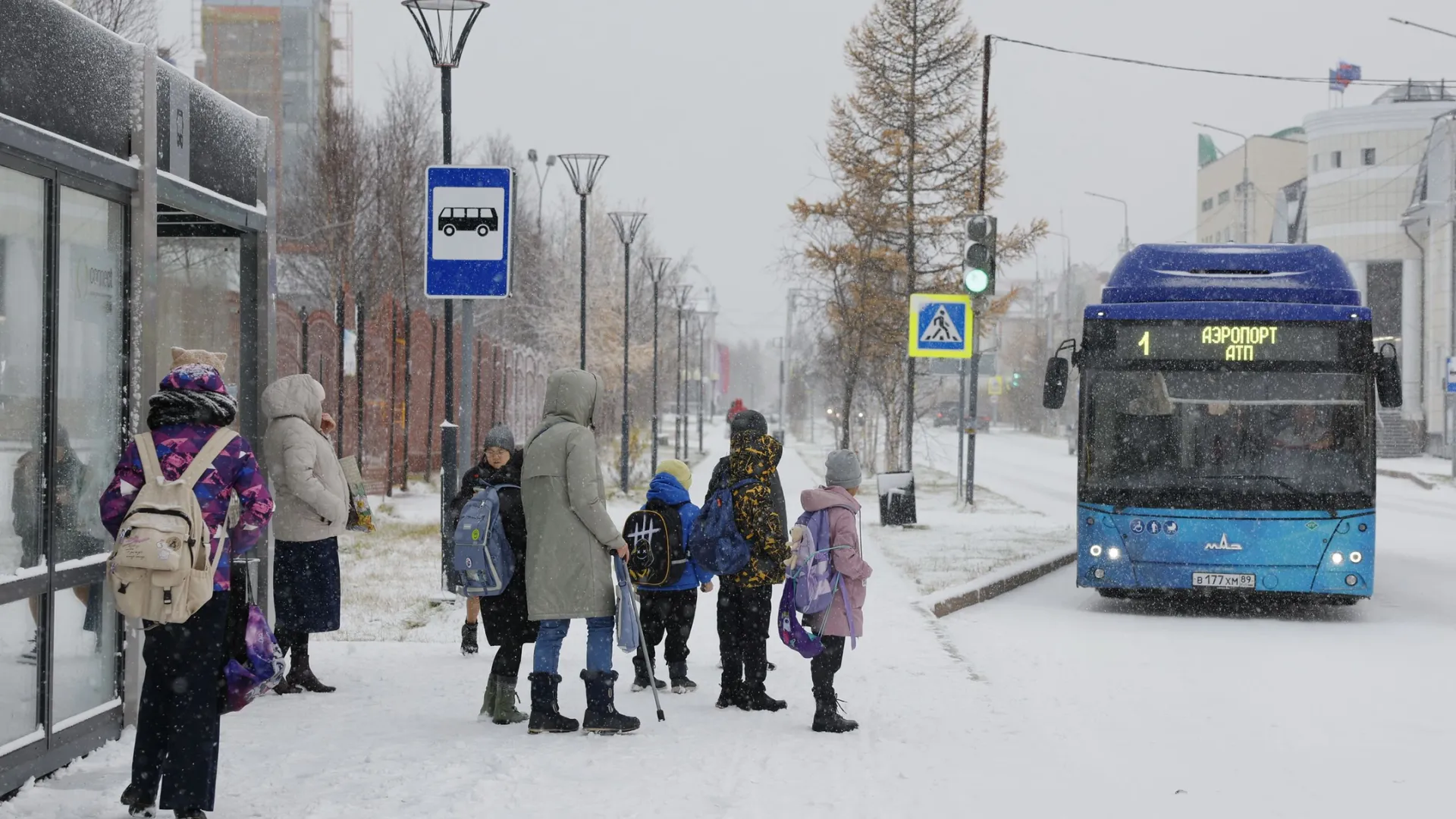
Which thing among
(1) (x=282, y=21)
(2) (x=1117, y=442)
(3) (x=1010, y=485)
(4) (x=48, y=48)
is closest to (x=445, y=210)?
(4) (x=48, y=48)

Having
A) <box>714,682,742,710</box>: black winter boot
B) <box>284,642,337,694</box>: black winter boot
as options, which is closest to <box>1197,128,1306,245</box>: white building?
<box>714,682,742,710</box>: black winter boot

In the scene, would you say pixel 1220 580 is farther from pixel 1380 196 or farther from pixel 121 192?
pixel 1380 196

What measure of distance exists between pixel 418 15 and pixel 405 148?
98.8 ft

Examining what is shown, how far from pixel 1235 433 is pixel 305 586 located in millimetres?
7755

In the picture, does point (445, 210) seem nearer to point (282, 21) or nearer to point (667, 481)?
point (667, 481)

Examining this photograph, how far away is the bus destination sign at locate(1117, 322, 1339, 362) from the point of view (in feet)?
41.7

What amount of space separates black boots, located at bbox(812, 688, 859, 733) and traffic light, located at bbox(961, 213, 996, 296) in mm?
12875

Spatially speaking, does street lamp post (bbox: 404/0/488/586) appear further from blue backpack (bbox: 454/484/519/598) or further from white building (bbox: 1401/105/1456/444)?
white building (bbox: 1401/105/1456/444)

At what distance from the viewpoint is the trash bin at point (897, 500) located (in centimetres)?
2161

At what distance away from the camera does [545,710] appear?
7598 millimetres

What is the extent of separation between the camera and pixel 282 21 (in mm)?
104875

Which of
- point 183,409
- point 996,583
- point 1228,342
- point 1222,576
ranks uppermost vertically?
point 1228,342

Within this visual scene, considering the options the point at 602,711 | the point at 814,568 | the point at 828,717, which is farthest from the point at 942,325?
the point at 602,711

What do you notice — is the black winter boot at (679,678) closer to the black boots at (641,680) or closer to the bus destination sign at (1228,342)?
the black boots at (641,680)
